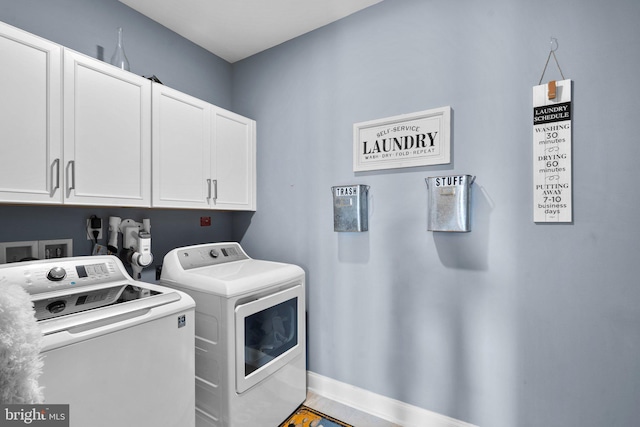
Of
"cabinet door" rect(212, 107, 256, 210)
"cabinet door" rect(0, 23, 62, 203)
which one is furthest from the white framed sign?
"cabinet door" rect(0, 23, 62, 203)

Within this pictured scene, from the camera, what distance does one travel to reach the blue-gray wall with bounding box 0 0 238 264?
1.56 metres

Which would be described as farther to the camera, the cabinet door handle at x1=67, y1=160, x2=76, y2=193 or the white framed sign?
the white framed sign

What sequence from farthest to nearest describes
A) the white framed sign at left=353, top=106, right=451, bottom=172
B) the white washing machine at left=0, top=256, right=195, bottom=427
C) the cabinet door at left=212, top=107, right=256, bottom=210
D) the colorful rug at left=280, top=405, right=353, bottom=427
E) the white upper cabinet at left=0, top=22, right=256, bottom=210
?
1. the cabinet door at left=212, top=107, right=256, bottom=210
2. the colorful rug at left=280, top=405, right=353, bottom=427
3. the white framed sign at left=353, top=106, right=451, bottom=172
4. the white upper cabinet at left=0, top=22, right=256, bottom=210
5. the white washing machine at left=0, top=256, right=195, bottom=427

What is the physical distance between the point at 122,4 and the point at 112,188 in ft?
4.17

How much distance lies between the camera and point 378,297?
6.45ft

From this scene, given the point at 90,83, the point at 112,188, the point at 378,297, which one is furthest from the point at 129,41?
the point at 378,297

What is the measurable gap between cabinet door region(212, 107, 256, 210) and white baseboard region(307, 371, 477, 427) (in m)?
1.43

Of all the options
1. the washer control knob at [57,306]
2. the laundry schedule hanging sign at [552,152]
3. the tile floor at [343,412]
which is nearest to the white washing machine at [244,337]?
the tile floor at [343,412]

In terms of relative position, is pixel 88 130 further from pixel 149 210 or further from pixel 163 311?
pixel 163 311

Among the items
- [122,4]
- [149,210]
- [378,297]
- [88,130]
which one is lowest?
[378,297]

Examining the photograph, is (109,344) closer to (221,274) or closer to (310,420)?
(221,274)

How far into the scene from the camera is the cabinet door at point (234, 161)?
2205 millimetres

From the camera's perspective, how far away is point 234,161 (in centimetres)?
234

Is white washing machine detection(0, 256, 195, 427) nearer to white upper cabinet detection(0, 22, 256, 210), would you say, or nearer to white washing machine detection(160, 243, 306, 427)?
white washing machine detection(160, 243, 306, 427)
